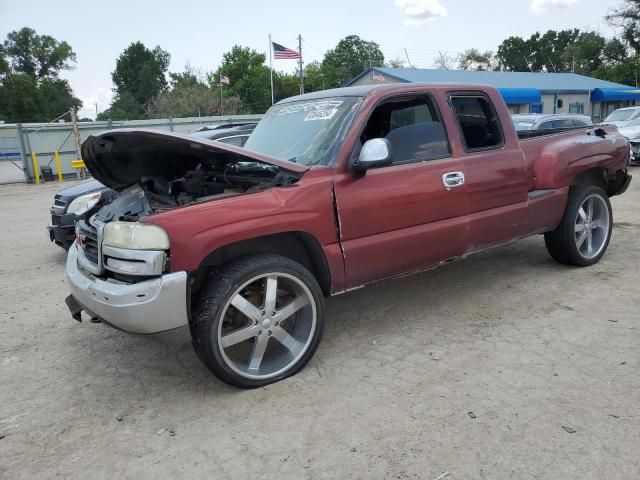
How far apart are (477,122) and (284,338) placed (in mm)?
2526

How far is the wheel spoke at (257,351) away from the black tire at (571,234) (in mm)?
3320

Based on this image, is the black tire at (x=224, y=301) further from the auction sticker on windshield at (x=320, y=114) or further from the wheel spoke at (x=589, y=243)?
the wheel spoke at (x=589, y=243)

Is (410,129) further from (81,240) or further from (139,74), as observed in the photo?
(139,74)

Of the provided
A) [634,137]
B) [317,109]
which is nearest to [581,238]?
[317,109]

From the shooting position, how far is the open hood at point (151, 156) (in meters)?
3.09

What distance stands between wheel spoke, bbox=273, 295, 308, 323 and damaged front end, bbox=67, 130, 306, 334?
626 mm

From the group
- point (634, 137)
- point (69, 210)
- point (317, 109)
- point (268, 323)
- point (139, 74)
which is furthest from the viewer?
point (139, 74)

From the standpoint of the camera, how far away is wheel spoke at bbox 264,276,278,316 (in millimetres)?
3172

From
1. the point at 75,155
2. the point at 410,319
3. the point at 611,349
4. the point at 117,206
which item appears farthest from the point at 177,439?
the point at 75,155

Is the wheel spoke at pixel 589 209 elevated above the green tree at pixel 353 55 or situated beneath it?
situated beneath

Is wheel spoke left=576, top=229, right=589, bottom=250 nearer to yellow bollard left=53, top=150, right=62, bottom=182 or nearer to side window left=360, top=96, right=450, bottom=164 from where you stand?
side window left=360, top=96, right=450, bottom=164

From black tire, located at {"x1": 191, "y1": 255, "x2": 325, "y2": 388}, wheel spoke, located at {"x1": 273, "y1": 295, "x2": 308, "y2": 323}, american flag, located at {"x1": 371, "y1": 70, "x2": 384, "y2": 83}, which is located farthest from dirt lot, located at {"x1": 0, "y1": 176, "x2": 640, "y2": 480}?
american flag, located at {"x1": 371, "y1": 70, "x2": 384, "y2": 83}

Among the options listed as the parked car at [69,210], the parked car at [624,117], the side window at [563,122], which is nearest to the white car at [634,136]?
the parked car at [624,117]

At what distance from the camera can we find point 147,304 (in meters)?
2.81
